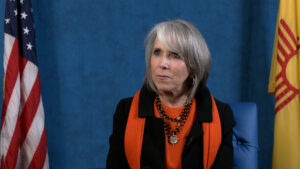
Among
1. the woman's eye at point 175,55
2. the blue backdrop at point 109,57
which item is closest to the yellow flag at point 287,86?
the blue backdrop at point 109,57

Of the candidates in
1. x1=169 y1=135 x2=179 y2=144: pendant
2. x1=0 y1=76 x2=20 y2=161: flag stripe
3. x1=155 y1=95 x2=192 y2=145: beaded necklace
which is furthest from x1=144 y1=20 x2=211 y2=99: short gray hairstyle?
x1=0 y1=76 x2=20 y2=161: flag stripe

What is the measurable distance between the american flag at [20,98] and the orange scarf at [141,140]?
1.00m

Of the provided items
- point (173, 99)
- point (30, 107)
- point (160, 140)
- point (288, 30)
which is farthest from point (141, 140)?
point (288, 30)

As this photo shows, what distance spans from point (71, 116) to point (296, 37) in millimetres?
1752

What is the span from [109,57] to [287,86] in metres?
1.32

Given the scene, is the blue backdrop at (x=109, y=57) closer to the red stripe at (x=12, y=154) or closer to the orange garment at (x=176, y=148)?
the red stripe at (x=12, y=154)

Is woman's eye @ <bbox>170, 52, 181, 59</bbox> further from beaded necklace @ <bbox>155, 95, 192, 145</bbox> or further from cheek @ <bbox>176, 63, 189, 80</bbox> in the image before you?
beaded necklace @ <bbox>155, 95, 192, 145</bbox>

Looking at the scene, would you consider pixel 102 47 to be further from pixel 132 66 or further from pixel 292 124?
pixel 292 124

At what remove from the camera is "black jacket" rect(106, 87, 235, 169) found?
4.00 feet

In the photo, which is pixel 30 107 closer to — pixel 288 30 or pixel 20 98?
pixel 20 98

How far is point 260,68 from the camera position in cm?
249

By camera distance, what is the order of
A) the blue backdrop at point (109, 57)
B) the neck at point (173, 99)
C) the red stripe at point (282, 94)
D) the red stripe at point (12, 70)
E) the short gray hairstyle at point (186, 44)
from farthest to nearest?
the blue backdrop at point (109, 57) → the red stripe at point (282, 94) → the red stripe at point (12, 70) → the neck at point (173, 99) → the short gray hairstyle at point (186, 44)

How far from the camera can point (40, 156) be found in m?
2.04

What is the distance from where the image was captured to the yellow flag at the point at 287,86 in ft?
6.49
